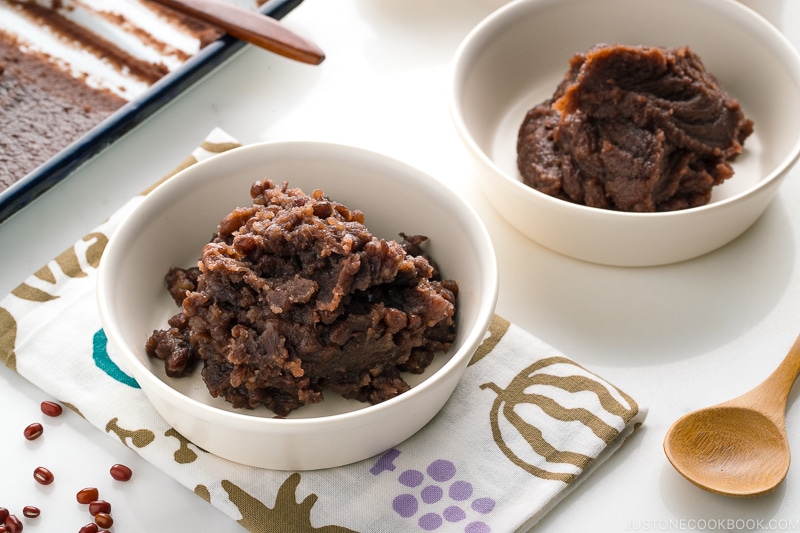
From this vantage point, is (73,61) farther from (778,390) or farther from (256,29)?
(778,390)

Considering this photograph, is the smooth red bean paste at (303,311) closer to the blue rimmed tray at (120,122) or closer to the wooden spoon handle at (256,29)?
the blue rimmed tray at (120,122)

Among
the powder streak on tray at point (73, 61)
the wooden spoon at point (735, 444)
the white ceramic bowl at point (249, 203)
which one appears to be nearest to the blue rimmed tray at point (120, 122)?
the powder streak on tray at point (73, 61)

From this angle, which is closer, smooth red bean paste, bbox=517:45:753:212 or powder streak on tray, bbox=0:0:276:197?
smooth red bean paste, bbox=517:45:753:212

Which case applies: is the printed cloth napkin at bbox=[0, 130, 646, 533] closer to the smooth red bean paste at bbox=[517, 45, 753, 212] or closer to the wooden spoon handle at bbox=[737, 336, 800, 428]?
the wooden spoon handle at bbox=[737, 336, 800, 428]

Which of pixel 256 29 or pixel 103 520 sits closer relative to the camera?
pixel 103 520

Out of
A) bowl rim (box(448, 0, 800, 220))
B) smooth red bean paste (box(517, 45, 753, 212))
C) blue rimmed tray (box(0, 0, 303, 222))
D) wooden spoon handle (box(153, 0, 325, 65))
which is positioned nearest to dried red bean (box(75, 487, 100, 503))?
blue rimmed tray (box(0, 0, 303, 222))

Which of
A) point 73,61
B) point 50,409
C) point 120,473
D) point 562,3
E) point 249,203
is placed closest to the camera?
point 120,473

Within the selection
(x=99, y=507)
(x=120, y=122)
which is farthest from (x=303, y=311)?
(x=120, y=122)
